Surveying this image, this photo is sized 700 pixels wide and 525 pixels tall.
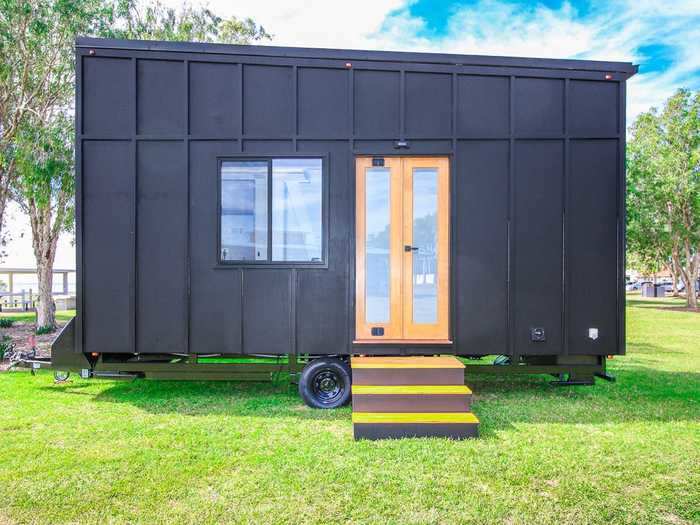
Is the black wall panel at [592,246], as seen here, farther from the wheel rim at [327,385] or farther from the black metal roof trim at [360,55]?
the wheel rim at [327,385]

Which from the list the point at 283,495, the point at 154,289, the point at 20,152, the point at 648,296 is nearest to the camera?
the point at 283,495

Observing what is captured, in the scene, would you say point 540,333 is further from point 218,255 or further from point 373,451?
point 218,255

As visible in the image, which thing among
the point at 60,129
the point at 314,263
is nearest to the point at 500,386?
the point at 314,263

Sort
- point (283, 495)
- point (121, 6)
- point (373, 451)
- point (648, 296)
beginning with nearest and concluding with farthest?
1. point (283, 495)
2. point (373, 451)
3. point (121, 6)
4. point (648, 296)

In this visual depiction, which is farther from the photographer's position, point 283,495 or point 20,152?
point 20,152

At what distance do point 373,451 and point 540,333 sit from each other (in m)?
2.18

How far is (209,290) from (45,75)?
6.19m

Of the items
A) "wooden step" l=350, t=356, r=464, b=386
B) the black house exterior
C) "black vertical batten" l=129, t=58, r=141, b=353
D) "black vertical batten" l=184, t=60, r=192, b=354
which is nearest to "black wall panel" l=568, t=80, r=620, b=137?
the black house exterior

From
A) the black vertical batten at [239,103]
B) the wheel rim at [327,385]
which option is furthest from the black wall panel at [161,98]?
the wheel rim at [327,385]

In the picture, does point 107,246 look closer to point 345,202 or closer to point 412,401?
point 345,202

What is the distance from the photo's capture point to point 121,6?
8680 mm

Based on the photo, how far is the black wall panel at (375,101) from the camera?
4.61m

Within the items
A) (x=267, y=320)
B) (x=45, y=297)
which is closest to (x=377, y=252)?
(x=267, y=320)

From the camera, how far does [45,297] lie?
405 inches
